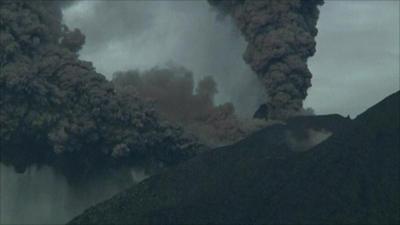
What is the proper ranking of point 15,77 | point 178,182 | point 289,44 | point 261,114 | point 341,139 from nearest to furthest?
point 15,77
point 289,44
point 261,114
point 178,182
point 341,139

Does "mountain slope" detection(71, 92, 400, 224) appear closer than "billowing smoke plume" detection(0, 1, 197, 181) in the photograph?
No

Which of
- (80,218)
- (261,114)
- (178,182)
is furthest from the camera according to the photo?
(178,182)

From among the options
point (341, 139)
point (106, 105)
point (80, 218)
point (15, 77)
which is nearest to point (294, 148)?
point (341, 139)

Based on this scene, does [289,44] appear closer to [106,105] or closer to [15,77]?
[106,105]

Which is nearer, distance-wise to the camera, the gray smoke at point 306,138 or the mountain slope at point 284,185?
the gray smoke at point 306,138

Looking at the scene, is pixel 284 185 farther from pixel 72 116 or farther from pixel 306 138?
pixel 72 116

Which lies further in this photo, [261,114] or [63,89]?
[261,114]

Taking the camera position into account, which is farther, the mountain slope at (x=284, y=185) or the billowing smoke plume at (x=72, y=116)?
the mountain slope at (x=284, y=185)

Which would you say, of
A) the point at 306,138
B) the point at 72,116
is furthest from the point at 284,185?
the point at 72,116
